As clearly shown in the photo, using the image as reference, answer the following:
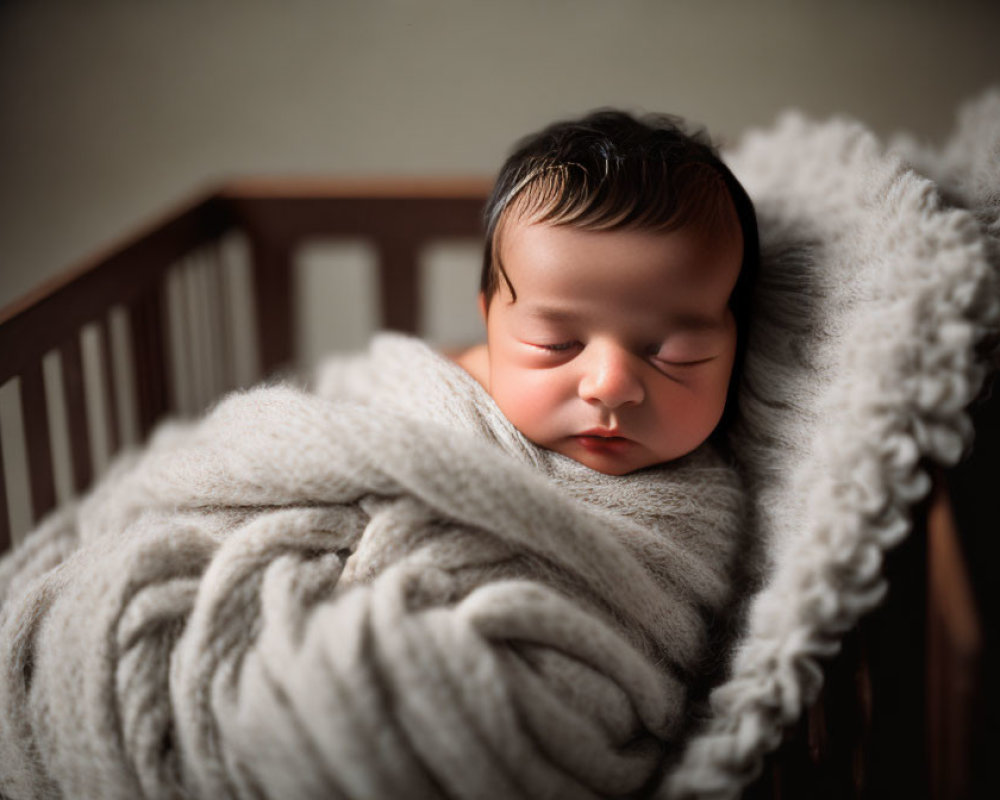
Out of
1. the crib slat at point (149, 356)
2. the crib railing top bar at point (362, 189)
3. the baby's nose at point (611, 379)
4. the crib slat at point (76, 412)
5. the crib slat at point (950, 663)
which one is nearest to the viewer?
the crib slat at point (950, 663)

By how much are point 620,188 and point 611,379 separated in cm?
13

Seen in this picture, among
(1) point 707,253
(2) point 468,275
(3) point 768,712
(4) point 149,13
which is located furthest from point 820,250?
(4) point 149,13

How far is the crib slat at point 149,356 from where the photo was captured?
990 millimetres

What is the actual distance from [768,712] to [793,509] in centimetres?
14

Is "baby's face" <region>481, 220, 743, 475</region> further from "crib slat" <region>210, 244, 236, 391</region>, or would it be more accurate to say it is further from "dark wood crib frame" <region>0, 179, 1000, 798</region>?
"crib slat" <region>210, 244, 236, 391</region>

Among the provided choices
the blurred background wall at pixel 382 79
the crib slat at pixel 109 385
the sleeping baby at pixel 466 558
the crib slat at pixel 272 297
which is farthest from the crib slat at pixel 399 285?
the sleeping baby at pixel 466 558

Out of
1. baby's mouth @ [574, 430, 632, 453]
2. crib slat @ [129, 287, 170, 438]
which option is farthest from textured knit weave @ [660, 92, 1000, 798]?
crib slat @ [129, 287, 170, 438]

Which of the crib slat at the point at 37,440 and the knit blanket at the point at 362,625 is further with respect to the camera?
the crib slat at the point at 37,440

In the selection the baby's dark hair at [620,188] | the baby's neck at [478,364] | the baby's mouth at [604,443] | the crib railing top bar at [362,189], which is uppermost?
the baby's dark hair at [620,188]

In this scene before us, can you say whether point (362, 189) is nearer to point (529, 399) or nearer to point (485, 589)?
point (529, 399)

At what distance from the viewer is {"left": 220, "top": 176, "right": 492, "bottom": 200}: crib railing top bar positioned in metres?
1.18

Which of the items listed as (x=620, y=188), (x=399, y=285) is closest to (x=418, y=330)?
(x=399, y=285)

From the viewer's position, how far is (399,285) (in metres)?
1.22

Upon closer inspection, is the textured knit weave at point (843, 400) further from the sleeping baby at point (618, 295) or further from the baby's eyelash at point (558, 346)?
the baby's eyelash at point (558, 346)
